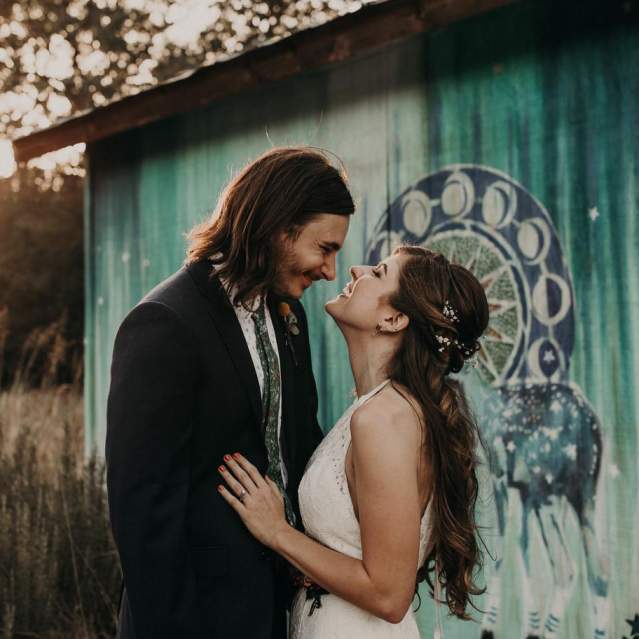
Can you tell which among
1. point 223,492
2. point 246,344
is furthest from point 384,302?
point 223,492

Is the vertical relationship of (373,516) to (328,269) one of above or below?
below

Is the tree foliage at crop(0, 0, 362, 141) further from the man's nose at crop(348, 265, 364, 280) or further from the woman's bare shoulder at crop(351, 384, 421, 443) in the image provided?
the woman's bare shoulder at crop(351, 384, 421, 443)

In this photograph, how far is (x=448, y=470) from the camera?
2570 millimetres

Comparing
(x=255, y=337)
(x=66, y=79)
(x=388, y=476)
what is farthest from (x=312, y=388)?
(x=66, y=79)

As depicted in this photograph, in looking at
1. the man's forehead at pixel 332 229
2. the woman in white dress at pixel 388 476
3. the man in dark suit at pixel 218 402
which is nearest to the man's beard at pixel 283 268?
Result: the man in dark suit at pixel 218 402

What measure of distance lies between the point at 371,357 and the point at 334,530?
22.0 inches

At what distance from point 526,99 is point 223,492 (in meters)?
2.57

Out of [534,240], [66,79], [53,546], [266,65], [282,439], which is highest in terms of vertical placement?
[66,79]

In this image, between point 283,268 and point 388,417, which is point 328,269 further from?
point 388,417

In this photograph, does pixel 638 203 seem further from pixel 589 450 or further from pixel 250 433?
pixel 250 433

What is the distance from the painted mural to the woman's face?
1.44 meters

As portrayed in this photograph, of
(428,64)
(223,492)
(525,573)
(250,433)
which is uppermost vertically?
(428,64)

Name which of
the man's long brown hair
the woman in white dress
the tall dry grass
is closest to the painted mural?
the woman in white dress

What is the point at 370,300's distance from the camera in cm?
276
